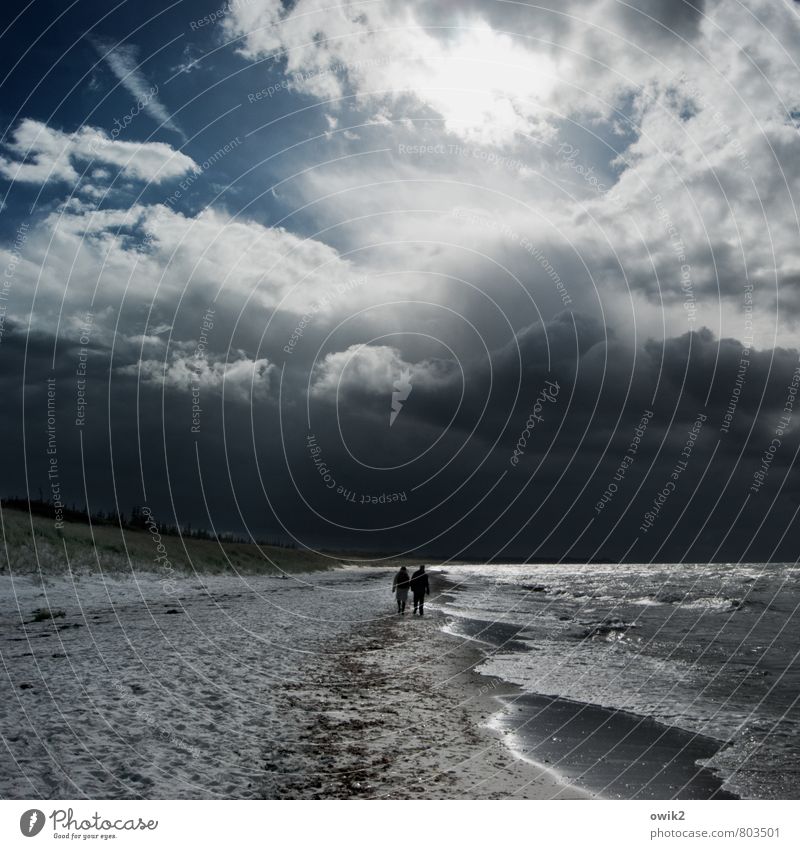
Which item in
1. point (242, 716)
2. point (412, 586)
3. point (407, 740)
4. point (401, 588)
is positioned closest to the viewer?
point (407, 740)

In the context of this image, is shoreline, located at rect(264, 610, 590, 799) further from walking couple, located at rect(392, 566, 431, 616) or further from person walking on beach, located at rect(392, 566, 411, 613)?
person walking on beach, located at rect(392, 566, 411, 613)

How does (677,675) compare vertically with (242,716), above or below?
below

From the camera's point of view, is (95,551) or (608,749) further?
(95,551)

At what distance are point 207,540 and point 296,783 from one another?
6647cm

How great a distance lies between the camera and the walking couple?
31.3 metres

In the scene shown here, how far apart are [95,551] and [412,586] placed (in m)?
18.1

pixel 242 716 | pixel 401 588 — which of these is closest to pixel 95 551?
pixel 401 588

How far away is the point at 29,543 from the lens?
33281mm

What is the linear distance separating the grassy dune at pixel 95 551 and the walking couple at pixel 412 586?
14.2 meters

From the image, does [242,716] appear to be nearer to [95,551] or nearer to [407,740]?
[407,740]

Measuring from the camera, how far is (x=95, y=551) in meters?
34.7

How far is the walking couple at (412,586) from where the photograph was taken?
31344 millimetres
